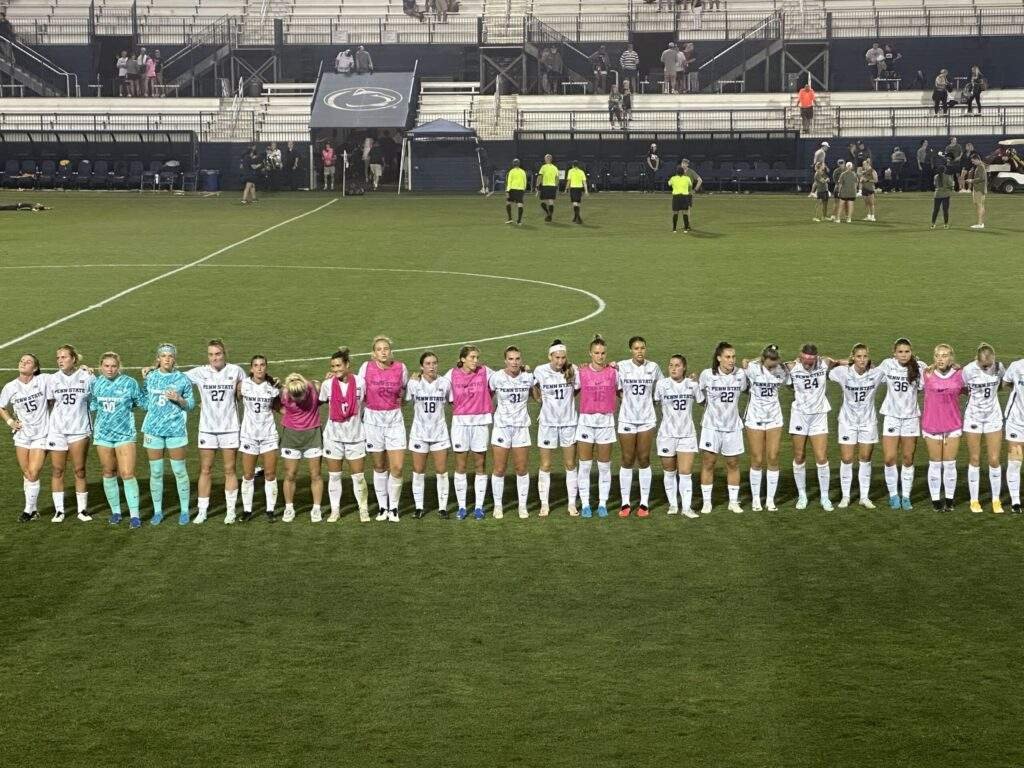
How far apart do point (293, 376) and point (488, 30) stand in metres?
61.6

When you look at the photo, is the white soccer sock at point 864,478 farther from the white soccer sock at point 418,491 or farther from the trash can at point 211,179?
the trash can at point 211,179

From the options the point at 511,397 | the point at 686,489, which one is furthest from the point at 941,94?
the point at 511,397

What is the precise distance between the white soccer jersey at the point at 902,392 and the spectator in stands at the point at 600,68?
57.3m

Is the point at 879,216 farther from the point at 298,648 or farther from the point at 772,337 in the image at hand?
the point at 298,648

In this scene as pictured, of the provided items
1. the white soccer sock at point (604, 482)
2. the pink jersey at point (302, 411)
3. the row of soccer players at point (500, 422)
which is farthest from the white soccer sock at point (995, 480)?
the pink jersey at point (302, 411)

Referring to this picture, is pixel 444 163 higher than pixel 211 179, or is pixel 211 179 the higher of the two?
pixel 444 163

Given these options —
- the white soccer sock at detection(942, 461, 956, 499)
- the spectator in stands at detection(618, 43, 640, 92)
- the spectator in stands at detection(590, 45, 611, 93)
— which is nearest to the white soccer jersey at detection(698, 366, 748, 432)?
the white soccer sock at detection(942, 461, 956, 499)

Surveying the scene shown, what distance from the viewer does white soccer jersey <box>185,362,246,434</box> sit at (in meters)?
18.3

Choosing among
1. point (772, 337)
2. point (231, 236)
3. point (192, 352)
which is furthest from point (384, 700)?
point (231, 236)

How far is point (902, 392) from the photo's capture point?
18875mm

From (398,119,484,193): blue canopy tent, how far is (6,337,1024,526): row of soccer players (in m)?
50.4

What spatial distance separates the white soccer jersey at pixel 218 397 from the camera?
18.3 m

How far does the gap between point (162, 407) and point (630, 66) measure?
58.5 metres

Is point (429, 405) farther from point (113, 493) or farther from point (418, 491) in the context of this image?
point (113, 493)
